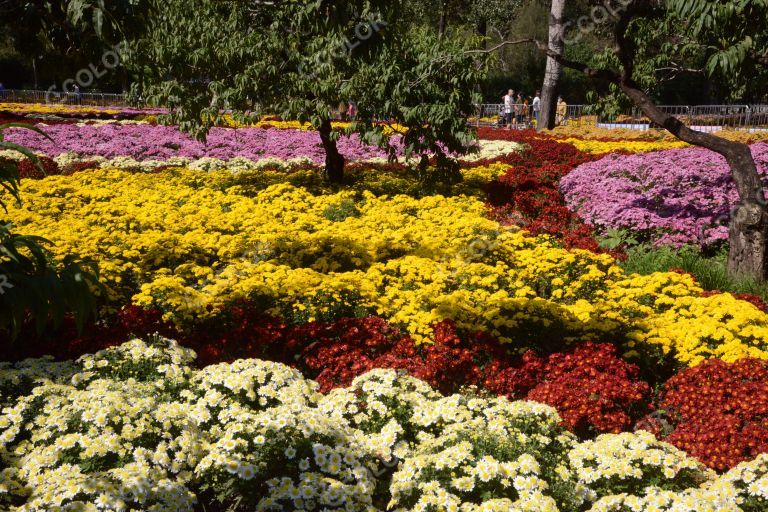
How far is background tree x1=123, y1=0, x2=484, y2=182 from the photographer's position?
10.4 m

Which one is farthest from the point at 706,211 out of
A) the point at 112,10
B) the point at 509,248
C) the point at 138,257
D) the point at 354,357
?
the point at 112,10

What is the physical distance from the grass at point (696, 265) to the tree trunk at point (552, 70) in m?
11.3

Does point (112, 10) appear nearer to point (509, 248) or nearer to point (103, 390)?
point (103, 390)

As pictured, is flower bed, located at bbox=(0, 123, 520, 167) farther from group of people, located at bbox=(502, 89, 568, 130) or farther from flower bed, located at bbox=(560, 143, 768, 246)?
group of people, located at bbox=(502, 89, 568, 130)

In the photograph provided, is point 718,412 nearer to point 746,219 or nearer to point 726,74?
point 746,219

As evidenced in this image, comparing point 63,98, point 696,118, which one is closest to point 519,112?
point 696,118

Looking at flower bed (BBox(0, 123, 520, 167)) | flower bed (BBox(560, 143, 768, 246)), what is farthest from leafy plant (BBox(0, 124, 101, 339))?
flower bed (BBox(0, 123, 520, 167))

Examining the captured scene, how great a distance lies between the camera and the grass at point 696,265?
23.4 feet

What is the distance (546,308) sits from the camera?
5816 millimetres

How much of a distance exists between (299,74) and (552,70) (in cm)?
1318

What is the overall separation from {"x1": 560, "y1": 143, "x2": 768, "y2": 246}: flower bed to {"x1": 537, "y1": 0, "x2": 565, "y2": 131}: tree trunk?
8645mm

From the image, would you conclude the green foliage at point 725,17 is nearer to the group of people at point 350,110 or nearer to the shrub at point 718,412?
the shrub at point 718,412

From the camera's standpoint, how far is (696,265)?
7.73 meters

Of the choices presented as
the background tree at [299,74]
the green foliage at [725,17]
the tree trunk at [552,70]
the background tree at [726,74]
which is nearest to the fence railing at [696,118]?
the tree trunk at [552,70]
